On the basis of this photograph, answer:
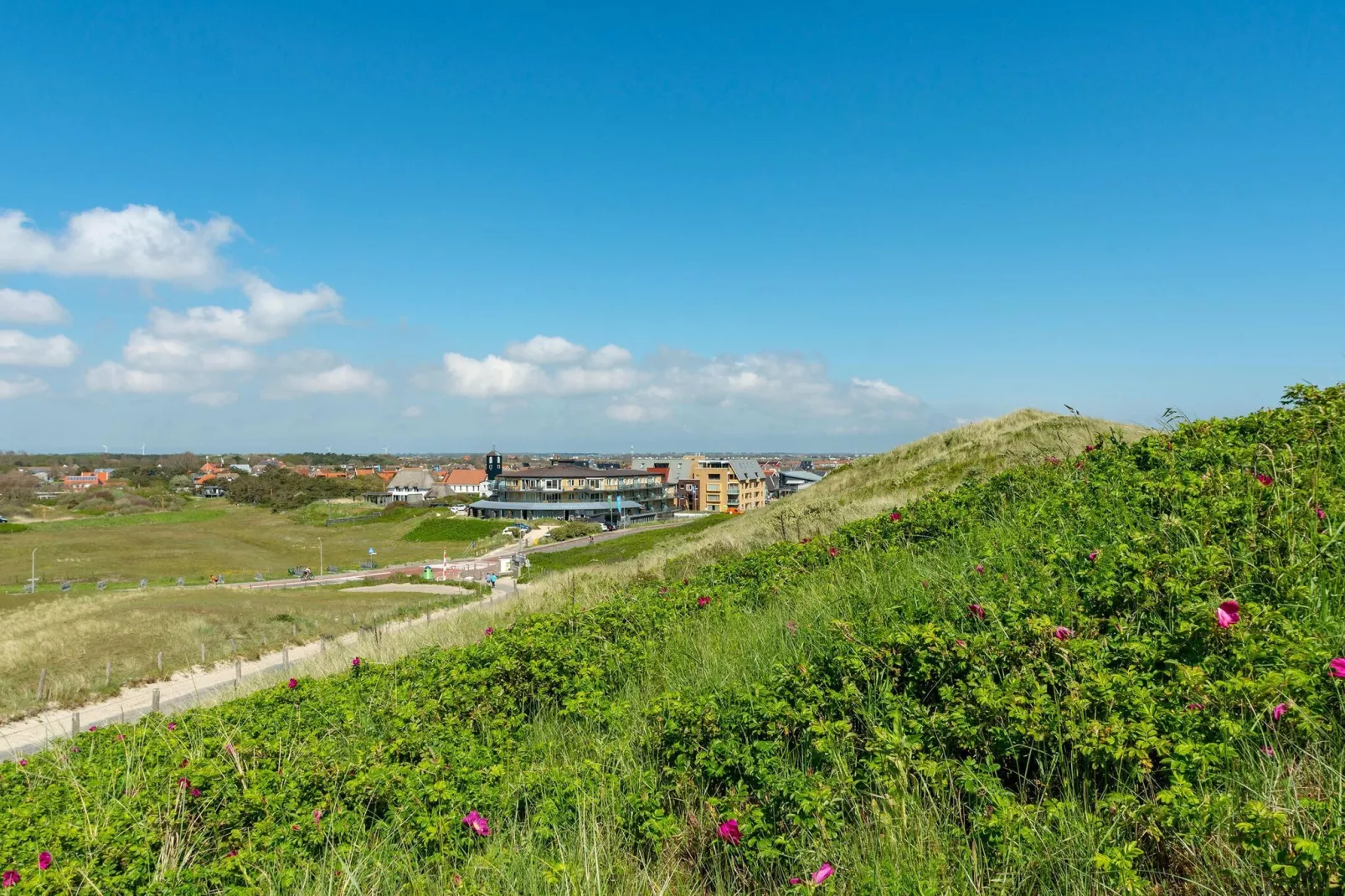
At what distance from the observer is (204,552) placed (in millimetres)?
65812

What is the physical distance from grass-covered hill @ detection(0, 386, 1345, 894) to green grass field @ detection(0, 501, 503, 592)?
58.5 metres

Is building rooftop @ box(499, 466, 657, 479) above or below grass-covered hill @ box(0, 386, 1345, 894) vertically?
below

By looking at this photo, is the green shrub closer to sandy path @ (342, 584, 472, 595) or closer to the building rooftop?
the building rooftop

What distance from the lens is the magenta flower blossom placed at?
3.24 m

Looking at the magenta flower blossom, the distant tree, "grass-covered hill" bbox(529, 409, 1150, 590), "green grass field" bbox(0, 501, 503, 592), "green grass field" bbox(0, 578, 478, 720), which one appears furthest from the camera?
the distant tree

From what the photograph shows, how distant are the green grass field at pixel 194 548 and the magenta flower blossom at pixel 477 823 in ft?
196

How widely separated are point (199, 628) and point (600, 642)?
26905 millimetres

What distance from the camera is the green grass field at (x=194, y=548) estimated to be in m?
56.1

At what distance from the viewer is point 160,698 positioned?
58.3 ft

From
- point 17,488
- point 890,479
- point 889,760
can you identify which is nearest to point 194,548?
point 890,479

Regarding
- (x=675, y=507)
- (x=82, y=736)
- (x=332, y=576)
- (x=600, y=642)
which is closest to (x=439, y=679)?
(x=600, y=642)

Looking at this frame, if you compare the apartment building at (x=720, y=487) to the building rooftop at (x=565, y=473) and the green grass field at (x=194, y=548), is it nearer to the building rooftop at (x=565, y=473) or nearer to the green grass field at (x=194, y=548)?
the building rooftop at (x=565, y=473)

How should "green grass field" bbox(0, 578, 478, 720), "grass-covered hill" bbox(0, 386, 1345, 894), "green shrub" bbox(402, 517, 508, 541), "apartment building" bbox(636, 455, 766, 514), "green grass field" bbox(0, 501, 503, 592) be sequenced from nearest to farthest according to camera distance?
1. "grass-covered hill" bbox(0, 386, 1345, 894)
2. "green grass field" bbox(0, 578, 478, 720)
3. "green grass field" bbox(0, 501, 503, 592)
4. "green shrub" bbox(402, 517, 508, 541)
5. "apartment building" bbox(636, 455, 766, 514)

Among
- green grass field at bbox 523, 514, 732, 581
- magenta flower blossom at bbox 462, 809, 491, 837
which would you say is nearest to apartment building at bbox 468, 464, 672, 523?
green grass field at bbox 523, 514, 732, 581
